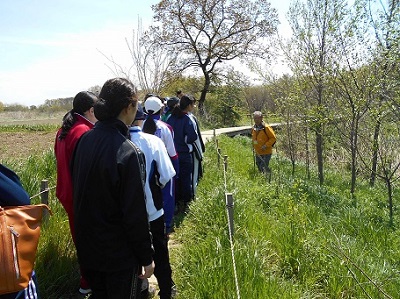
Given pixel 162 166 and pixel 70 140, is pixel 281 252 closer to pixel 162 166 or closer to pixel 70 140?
pixel 162 166

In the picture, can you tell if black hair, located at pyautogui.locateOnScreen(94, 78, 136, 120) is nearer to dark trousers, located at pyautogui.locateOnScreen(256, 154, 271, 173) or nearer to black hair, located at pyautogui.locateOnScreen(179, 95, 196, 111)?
black hair, located at pyautogui.locateOnScreen(179, 95, 196, 111)

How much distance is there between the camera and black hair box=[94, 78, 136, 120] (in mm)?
2010

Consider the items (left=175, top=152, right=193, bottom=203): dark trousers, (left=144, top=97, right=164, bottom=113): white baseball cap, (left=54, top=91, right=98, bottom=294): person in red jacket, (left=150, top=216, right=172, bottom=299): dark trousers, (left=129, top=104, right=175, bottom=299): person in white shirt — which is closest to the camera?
(left=129, top=104, right=175, bottom=299): person in white shirt

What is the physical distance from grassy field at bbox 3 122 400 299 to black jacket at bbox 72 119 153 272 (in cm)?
104

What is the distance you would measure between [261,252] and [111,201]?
7.20 ft

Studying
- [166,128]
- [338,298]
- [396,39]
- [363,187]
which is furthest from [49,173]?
[363,187]

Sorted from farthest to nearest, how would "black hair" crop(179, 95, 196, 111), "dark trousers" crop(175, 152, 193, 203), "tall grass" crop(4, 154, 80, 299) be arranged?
"dark trousers" crop(175, 152, 193, 203)
"black hair" crop(179, 95, 196, 111)
"tall grass" crop(4, 154, 80, 299)

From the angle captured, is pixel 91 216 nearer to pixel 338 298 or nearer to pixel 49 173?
pixel 338 298

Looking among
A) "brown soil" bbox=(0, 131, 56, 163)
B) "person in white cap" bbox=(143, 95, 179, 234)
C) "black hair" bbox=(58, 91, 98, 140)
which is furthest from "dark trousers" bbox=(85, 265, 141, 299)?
"brown soil" bbox=(0, 131, 56, 163)

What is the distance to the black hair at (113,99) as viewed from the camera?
79.1 inches

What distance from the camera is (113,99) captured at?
2025mm

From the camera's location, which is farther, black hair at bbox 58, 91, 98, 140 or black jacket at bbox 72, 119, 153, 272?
black hair at bbox 58, 91, 98, 140

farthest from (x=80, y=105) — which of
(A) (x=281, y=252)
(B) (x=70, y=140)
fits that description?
(A) (x=281, y=252)

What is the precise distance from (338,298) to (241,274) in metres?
1.07
